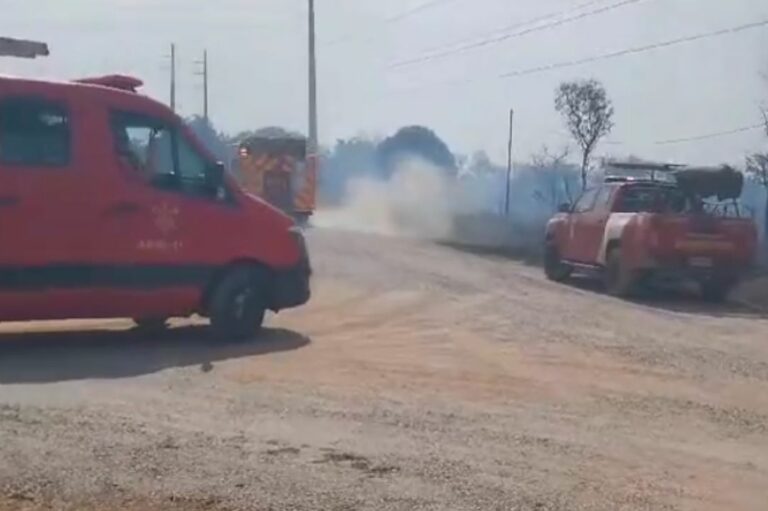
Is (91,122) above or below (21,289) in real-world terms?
above

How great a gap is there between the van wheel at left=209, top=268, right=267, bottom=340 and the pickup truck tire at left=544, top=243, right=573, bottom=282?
36.7 feet

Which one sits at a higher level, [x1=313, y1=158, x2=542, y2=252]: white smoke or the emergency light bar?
the emergency light bar

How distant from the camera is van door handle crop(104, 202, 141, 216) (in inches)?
522

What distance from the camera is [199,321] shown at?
1598 centimetres

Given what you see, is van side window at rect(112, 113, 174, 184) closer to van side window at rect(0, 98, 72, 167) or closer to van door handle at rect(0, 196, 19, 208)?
van side window at rect(0, 98, 72, 167)

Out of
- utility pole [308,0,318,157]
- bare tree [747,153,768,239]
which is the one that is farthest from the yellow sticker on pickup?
utility pole [308,0,318,157]

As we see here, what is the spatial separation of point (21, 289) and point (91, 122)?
5.29 feet

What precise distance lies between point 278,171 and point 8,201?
31.1m

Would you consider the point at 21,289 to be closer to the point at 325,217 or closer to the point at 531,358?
the point at 531,358

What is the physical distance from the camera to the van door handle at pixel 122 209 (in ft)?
43.5

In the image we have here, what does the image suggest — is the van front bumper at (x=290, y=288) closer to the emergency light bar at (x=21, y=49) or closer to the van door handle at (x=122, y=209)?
the van door handle at (x=122, y=209)

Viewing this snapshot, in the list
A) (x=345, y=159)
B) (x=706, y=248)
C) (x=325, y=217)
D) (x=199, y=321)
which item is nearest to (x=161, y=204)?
(x=199, y=321)

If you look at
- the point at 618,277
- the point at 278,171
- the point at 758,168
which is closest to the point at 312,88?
the point at 278,171

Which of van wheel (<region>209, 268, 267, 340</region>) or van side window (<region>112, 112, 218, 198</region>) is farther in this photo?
van wheel (<region>209, 268, 267, 340</region>)
